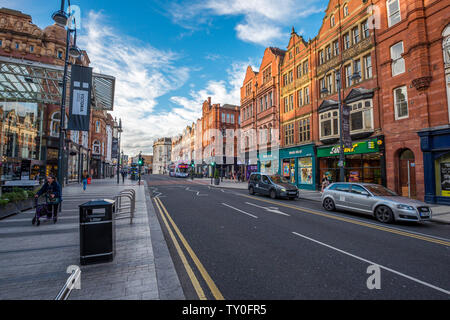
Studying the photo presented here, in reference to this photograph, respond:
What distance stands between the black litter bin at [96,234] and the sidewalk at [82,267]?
0.17 meters

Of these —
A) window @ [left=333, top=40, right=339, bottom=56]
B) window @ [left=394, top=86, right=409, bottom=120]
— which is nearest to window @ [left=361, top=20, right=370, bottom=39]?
window @ [left=333, top=40, right=339, bottom=56]

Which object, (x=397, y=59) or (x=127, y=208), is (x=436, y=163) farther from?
(x=127, y=208)

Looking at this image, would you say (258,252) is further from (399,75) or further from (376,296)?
(399,75)

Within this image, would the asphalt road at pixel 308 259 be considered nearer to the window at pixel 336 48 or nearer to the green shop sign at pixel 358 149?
the green shop sign at pixel 358 149

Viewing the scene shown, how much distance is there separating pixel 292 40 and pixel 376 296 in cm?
2878

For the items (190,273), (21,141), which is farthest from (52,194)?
(21,141)

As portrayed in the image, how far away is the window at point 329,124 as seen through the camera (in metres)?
19.5

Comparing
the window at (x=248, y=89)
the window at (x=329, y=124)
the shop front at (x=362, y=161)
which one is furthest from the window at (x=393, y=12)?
the window at (x=248, y=89)

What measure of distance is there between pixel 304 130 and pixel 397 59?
391 inches

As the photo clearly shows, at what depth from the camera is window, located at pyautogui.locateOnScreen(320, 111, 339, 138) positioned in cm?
1955

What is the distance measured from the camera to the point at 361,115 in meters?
17.5

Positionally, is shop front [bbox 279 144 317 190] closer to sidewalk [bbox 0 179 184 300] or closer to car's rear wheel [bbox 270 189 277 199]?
car's rear wheel [bbox 270 189 277 199]

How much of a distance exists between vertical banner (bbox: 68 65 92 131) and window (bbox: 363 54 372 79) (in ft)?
64.4
